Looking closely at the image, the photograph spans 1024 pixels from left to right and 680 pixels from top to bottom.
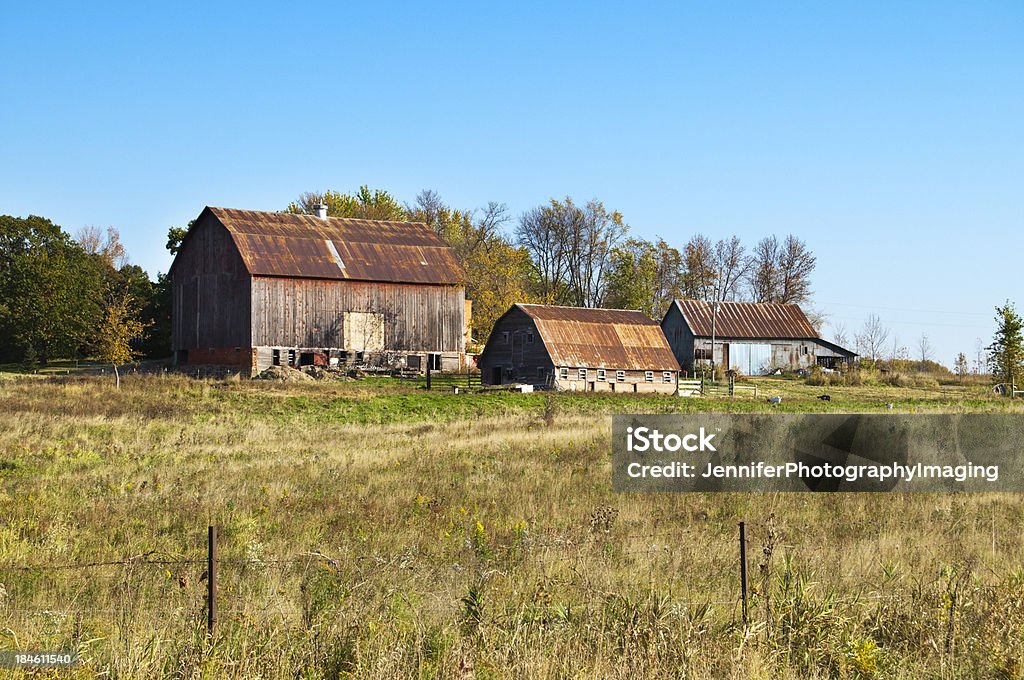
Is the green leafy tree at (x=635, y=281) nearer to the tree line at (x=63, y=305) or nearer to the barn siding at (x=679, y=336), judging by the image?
the barn siding at (x=679, y=336)

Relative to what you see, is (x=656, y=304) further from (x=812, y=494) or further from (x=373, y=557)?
(x=373, y=557)

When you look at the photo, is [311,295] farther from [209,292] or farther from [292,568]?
[292,568]

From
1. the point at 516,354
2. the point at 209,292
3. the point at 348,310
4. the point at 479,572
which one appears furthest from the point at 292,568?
the point at 209,292

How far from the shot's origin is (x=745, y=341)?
66875mm

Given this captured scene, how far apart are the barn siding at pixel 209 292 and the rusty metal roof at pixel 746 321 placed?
2978 centimetres

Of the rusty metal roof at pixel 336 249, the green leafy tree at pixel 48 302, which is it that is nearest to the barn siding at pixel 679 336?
the rusty metal roof at pixel 336 249

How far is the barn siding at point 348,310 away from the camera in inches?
1939

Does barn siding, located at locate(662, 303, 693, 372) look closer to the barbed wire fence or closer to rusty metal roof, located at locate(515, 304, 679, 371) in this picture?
rusty metal roof, located at locate(515, 304, 679, 371)

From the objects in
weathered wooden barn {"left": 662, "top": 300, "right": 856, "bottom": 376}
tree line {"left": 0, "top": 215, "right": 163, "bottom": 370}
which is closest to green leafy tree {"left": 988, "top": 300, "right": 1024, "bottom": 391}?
weathered wooden barn {"left": 662, "top": 300, "right": 856, "bottom": 376}

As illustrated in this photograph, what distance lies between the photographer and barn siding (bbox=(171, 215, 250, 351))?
5003 cm

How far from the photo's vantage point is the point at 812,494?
1614 cm

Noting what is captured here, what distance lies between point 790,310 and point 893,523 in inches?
2318

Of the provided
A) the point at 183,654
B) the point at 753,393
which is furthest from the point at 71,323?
the point at 183,654

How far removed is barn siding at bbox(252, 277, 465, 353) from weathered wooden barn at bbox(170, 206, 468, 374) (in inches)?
2.0
